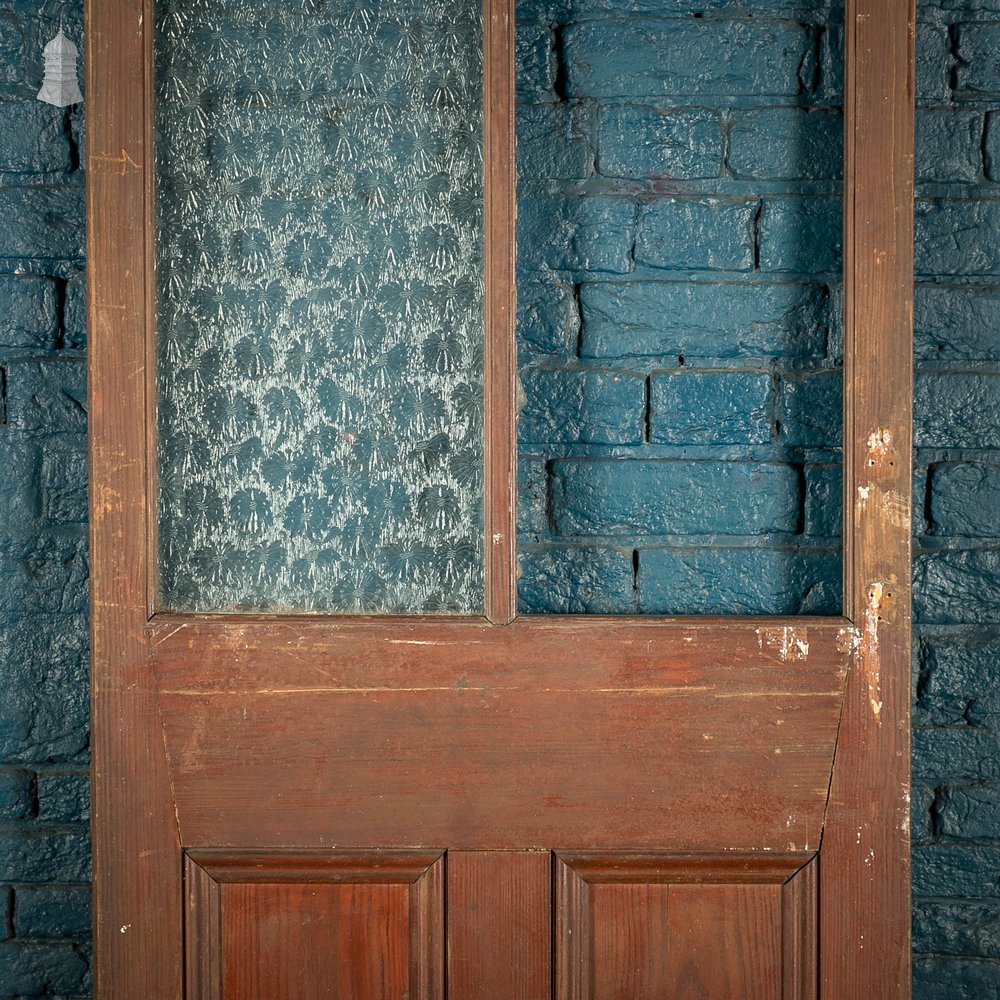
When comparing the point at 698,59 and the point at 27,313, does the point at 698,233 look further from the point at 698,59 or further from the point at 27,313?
the point at 27,313

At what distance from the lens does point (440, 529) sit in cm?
100

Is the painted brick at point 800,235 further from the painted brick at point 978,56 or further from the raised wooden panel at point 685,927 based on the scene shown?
the raised wooden panel at point 685,927

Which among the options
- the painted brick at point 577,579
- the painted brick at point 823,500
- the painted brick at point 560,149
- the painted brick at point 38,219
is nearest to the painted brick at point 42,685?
the painted brick at point 38,219

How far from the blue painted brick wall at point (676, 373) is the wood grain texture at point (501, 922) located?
0.29 meters

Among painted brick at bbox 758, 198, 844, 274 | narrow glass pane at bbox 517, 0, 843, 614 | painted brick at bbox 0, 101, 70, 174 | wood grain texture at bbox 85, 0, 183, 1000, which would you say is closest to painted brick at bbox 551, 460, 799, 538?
narrow glass pane at bbox 517, 0, 843, 614

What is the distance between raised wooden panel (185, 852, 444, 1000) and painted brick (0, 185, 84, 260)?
0.75 metres

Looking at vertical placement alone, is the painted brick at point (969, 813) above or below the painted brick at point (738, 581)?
below

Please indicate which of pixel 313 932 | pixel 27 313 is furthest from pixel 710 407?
pixel 27 313

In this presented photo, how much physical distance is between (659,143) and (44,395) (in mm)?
803

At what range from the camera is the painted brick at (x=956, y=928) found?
3.74 feet

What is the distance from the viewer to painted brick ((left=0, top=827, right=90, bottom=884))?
115 centimetres

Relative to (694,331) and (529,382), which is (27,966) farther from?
(694,331)

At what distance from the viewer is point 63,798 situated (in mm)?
1157

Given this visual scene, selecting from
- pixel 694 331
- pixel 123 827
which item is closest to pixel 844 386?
pixel 694 331
